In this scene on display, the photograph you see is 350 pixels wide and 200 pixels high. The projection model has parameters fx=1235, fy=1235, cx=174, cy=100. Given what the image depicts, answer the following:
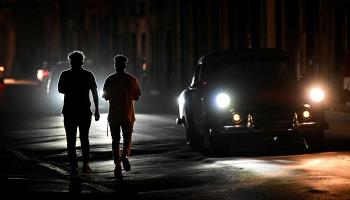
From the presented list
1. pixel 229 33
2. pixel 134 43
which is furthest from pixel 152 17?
pixel 229 33

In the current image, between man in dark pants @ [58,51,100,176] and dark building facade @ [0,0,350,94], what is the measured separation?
14.7 metres

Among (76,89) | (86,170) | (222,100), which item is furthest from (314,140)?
(76,89)

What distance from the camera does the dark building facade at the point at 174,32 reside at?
127ft

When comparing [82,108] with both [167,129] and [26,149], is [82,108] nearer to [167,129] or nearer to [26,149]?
[26,149]

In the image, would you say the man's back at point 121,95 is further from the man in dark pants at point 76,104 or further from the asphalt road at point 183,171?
the asphalt road at point 183,171

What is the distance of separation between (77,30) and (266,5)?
123ft

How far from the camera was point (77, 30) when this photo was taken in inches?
3162

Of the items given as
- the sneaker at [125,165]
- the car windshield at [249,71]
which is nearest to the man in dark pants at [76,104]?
the sneaker at [125,165]

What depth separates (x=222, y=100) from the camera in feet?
64.6

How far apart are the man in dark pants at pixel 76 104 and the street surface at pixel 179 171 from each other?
17.7 inches

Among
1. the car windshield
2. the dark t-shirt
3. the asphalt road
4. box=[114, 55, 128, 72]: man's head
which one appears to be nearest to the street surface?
the asphalt road

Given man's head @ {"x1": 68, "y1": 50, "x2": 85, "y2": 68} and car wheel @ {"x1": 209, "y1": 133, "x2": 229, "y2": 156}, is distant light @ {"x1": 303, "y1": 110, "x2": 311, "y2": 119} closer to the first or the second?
car wheel @ {"x1": 209, "y1": 133, "x2": 229, "y2": 156}

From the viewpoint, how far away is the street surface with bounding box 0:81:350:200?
46.9ft

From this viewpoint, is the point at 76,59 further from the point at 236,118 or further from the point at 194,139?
the point at 194,139
